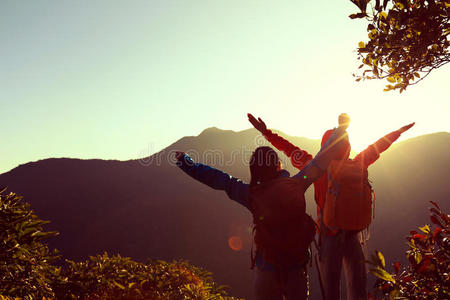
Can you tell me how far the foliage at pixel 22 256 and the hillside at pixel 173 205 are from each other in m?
37.0

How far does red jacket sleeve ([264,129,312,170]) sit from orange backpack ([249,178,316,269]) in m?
1.41

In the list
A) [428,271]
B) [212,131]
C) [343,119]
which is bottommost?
[428,271]

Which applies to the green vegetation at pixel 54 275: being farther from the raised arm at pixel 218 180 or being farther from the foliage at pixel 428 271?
the foliage at pixel 428 271

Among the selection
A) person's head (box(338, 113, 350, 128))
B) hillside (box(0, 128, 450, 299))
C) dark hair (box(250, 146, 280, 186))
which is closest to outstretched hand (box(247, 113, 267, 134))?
person's head (box(338, 113, 350, 128))

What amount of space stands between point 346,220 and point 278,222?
1476 mm

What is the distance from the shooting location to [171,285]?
13.3ft

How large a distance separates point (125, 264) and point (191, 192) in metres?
54.1

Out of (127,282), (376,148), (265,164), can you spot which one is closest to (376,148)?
(376,148)

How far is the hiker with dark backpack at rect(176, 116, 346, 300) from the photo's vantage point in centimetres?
262

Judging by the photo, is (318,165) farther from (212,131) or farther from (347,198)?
(212,131)

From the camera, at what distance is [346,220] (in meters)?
3.68

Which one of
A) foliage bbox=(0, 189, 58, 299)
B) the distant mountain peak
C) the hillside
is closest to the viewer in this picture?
foliage bbox=(0, 189, 58, 299)

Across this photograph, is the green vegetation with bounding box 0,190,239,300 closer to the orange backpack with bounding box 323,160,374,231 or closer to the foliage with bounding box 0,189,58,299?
the foliage with bounding box 0,189,58,299

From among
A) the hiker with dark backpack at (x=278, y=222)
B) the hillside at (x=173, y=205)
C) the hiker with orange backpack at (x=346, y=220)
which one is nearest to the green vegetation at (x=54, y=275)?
the hiker with dark backpack at (x=278, y=222)
